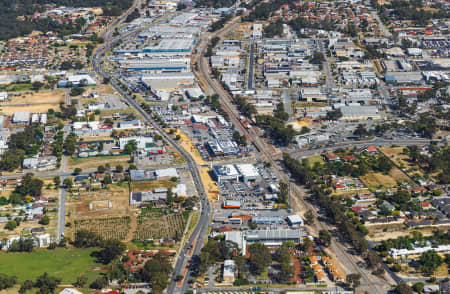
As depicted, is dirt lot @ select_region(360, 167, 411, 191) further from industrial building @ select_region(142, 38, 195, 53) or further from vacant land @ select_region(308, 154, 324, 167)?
industrial building @ select_region(142, 38, 195, 53)

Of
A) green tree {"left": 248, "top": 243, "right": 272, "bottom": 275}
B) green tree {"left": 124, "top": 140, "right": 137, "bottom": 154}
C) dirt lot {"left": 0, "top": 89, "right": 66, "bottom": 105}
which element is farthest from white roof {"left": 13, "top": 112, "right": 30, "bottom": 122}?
green tree {"left": 248, "top": 243, "right": 272, "bottom": 275}

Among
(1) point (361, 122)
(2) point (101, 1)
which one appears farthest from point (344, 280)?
(2) point (101, 1)

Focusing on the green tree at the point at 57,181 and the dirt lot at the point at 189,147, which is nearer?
the green tree at the point at 57,181

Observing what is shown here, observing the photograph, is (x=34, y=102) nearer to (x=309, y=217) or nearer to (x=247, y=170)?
(x=247, y=170)

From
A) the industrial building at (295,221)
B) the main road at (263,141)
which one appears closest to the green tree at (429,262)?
the main road at (263,141)

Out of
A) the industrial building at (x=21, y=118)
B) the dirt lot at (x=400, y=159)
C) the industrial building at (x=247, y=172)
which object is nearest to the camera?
the industrial building at (x=247, y=172)

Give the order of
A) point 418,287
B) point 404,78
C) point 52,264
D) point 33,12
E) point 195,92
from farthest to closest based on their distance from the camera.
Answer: point 33,12 < point 404,78 < point 195,92 < point 52,264 < point 418,287

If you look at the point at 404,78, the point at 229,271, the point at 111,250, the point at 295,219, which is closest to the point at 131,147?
the point at 111,250

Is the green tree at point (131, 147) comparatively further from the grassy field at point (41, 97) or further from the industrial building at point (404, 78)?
the industrial building at point (404, 78)
